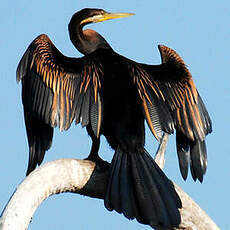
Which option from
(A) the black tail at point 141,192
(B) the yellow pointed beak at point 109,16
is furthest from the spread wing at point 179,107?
(B) the yellow pointed beak at point 109,16

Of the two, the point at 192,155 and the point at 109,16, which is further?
the point at 109,16

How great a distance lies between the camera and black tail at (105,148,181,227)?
209 inches

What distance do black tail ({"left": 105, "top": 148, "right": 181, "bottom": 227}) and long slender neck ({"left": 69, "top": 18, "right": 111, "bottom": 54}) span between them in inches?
62.1

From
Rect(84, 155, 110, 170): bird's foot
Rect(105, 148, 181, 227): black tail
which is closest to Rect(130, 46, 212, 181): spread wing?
Rect(105, 148, 181, 227): black tail

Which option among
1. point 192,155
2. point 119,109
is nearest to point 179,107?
point 192,155

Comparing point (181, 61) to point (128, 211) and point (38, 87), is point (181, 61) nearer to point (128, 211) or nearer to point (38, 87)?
point (38, 87)

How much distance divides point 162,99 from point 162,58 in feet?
4.12

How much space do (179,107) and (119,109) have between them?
558mm

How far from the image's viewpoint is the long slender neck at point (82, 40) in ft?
23.6

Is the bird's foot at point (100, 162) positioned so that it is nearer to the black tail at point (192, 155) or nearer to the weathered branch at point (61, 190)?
the weathered branch at point (61, 190)

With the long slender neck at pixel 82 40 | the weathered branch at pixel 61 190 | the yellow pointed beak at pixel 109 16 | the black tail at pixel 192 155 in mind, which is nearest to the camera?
the weathered branch at pixel 61 190

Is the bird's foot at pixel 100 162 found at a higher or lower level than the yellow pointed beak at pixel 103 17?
lower

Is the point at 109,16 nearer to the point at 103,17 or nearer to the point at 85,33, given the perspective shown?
the point at 103,17

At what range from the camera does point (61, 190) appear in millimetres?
5191
